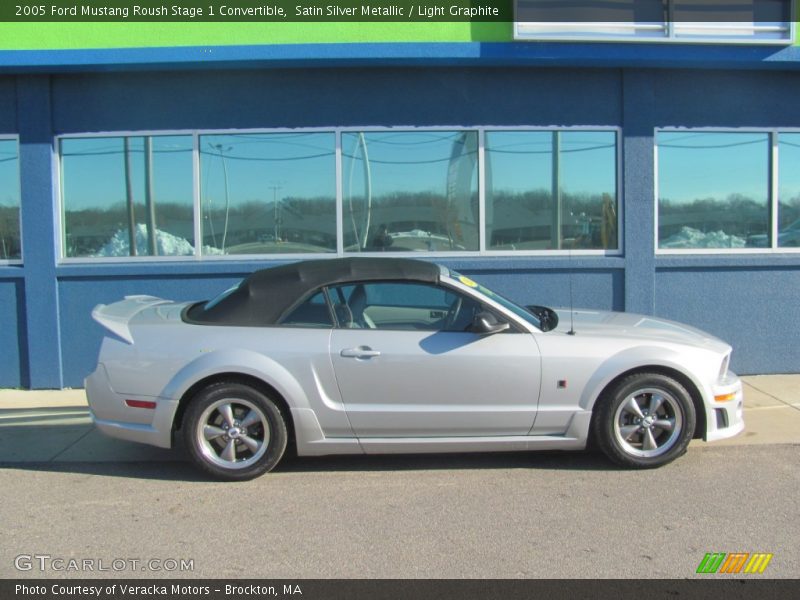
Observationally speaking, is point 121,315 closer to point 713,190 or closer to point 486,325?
point 486,325

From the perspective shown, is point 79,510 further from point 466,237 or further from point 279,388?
point 466,237

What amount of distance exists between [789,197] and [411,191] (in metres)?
4.40

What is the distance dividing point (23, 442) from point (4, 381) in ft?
7.82

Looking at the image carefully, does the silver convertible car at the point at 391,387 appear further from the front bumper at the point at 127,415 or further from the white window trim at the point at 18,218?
the white window trim at the point at 18,218

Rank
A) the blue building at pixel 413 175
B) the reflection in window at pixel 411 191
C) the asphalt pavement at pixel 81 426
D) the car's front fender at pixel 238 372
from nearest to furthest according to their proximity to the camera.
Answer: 1. the car's front fender at pixel 238 372
2. the asphalt pavement at pixel 81 426
3. the blue building at pixel 413 175
4. the reflection in window at pixel 411 191

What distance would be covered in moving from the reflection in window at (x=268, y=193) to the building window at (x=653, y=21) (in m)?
2.58

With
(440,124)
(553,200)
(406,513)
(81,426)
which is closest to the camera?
(406,513)

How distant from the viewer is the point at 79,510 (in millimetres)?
4836

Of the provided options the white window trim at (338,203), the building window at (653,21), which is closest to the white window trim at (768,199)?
the white window trim at (338,203)

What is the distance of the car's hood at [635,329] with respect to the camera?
5484mm

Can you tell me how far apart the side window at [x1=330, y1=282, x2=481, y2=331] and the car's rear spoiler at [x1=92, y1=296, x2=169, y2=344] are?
1.46 metres

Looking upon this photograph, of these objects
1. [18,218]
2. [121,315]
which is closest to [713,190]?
[121,315]

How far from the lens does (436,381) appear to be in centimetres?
521

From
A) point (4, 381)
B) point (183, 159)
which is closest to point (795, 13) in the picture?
point (183, 159)
